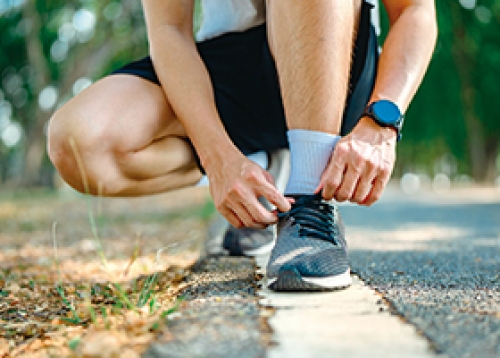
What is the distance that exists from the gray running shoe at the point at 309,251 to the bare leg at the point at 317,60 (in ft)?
0.75

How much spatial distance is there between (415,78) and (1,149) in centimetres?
1988

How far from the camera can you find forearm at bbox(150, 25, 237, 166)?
1699 millimetres

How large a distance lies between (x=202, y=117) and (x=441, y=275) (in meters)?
0.87

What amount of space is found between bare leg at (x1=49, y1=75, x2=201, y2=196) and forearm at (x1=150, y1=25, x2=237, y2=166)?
0.12 m

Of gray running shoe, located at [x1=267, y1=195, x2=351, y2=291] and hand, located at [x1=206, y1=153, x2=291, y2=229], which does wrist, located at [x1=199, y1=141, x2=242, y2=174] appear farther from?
gray running shoe, located at [x1=267, y1=195, x2=351, y2=291]

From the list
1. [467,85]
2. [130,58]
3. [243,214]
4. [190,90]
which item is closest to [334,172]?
[243,214]

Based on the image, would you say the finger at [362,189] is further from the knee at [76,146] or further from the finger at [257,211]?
the knee at [76,146]

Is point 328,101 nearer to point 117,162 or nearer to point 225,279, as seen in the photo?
point 225,279

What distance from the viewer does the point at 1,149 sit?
1938 cm

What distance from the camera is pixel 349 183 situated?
1.47 meters

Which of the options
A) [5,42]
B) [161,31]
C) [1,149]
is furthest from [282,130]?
[1,149]

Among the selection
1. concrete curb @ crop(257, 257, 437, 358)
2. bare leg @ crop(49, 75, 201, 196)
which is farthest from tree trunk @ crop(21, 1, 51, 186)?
concrete curb @ crop(257, 257, 437, 358)

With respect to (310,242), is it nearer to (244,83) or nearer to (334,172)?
(334,172)

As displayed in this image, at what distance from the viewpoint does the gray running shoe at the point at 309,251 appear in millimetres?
1422
